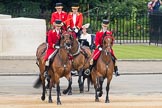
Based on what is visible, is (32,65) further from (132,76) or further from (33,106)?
(33,106)

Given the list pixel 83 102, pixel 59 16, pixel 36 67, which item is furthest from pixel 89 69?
pixel 36 67

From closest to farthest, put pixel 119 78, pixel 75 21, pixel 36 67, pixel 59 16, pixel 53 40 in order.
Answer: pixel 53 40, pixel 59 16, pixel 75 21, pixel 119 78, pixel 36 67

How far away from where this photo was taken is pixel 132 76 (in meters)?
28.9

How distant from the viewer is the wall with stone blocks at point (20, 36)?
108ft

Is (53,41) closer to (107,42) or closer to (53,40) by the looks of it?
(53,40)

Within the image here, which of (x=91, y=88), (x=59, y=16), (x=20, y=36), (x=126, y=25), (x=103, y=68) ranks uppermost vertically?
(x=59, y=16)

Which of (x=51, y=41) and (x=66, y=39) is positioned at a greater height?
(x=66, y=39)

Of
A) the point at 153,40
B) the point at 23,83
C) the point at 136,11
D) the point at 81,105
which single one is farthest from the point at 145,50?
the point at 81,105

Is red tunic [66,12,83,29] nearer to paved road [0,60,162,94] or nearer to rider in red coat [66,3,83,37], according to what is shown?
rider in red coat [66,3,83,37]

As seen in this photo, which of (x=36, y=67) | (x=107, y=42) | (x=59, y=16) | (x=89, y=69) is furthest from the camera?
(x=36, y=67)

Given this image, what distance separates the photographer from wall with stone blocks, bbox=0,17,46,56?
3300cm

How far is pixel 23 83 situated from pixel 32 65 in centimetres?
518

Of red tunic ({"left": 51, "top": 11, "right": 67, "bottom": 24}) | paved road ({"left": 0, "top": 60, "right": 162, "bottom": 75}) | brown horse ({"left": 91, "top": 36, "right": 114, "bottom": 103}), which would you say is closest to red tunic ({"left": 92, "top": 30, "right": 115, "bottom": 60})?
brown horse ({"left": 91, "top": 36, "right": 114, "bottom": 103})

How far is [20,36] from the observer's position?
3312 centimetres
